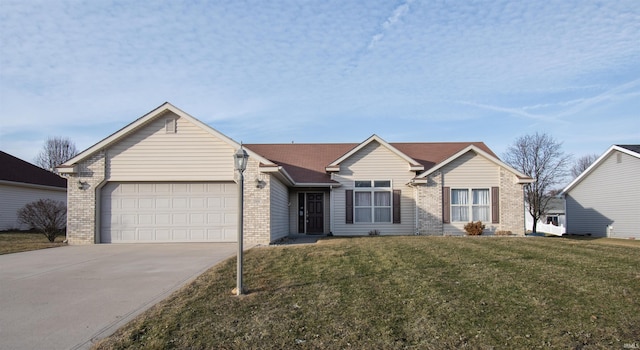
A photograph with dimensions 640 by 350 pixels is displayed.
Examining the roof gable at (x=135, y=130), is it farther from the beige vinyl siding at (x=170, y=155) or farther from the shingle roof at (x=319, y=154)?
the shingle roof at (x=319, y=154)

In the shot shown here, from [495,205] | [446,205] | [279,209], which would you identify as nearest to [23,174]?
[279,209]

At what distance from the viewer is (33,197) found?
25516 millimetres

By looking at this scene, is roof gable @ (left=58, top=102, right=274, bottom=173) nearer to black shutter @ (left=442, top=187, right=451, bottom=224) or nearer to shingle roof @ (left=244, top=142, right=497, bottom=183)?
shingle roof @ (left=244, top=142, right=497, bottom=183)

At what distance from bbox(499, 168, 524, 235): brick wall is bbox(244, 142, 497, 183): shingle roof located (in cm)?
349

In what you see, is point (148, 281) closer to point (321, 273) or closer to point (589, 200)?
point (321, 273)

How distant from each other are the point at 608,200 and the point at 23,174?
3165cm

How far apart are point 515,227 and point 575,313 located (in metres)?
13.7

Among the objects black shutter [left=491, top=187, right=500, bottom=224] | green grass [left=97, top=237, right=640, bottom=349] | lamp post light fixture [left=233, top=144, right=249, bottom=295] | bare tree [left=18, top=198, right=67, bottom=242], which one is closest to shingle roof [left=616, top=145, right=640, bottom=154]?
black shutter [left=491, top=187, right=500, bottom=224]

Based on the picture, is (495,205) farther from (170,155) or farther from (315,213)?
(170,155)

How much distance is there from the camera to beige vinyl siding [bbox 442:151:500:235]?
63.1ft

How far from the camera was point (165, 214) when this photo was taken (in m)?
16.0

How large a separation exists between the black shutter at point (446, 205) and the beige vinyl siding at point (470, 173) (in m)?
0.26

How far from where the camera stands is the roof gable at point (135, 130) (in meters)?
15.6

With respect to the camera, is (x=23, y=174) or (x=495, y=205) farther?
(x=23, y=174)
